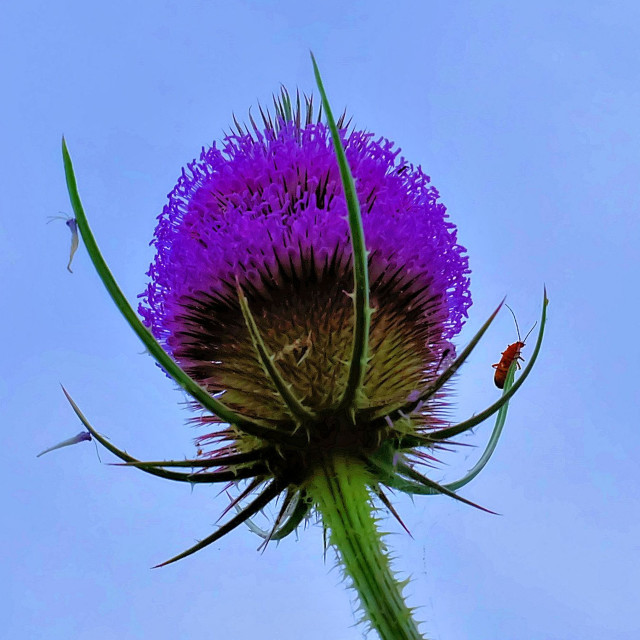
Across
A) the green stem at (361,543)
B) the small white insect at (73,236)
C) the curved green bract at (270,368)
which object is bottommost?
the green stem at (361,543)

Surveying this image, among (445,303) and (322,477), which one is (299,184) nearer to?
(445,303)

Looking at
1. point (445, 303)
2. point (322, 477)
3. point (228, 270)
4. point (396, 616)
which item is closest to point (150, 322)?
point (228, 270)

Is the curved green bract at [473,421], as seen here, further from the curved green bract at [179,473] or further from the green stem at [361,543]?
the curved green bract at [179,473]

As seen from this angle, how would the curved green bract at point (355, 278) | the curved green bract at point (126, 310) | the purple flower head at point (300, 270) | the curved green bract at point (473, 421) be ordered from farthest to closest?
the purple flower head at point (300, 270), the curved green bract at point (473, 421), the curved green bract at point (126, 310), the curved green bract at point (355, 278)

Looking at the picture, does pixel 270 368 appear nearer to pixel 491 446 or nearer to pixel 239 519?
pixel 239 519

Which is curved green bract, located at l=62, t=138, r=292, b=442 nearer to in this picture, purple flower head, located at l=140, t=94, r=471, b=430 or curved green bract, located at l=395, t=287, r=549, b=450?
purple flower head, located at l=140, t=94, r=471, b=430

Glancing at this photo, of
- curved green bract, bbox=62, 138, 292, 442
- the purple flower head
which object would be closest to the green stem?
the purple flower head

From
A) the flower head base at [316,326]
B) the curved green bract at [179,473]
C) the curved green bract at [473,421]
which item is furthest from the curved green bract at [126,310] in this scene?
the curved green bract at [473,421]

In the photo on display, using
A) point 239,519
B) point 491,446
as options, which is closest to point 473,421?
point 491,446
